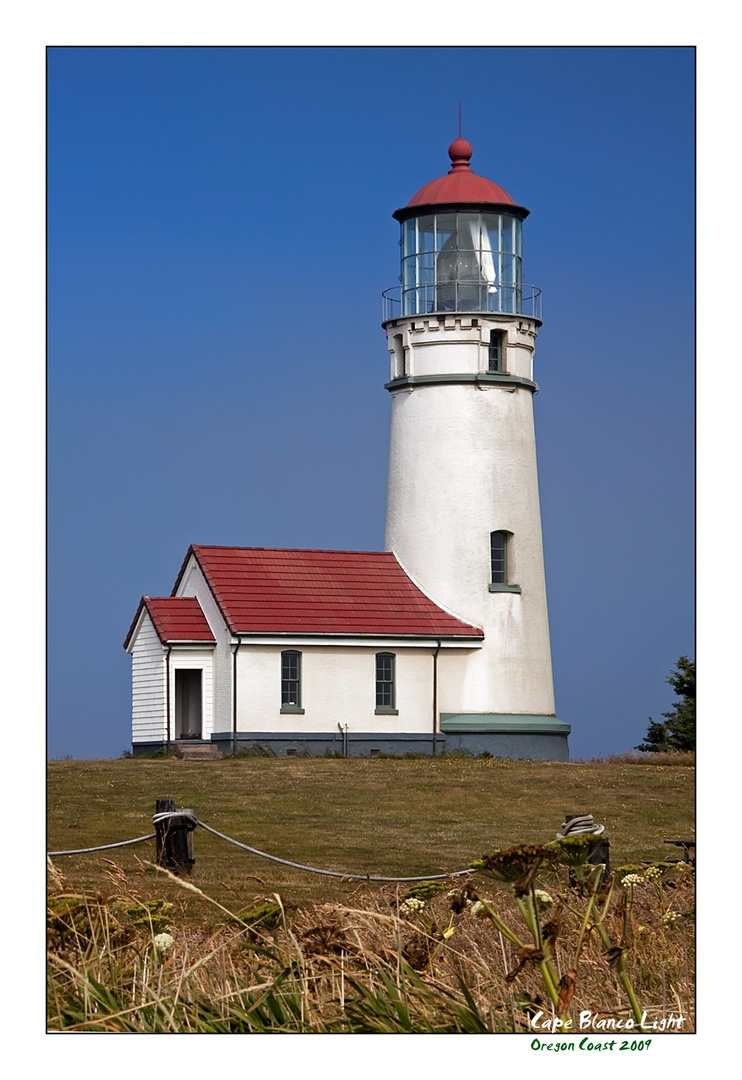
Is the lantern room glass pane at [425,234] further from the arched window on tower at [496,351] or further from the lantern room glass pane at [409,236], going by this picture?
the arched window on tower at [496,351]

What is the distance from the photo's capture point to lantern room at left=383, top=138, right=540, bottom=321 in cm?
3077

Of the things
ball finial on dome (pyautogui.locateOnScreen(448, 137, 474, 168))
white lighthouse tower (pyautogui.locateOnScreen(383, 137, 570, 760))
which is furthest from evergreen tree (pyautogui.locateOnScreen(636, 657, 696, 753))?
ball finial on dome (pyautogui.locateOnScreen(448, 137, 474, 168))

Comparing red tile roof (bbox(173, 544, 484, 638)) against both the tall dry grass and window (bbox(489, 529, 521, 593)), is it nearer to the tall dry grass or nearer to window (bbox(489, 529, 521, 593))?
window (bbox(489, 529, 521, 593))

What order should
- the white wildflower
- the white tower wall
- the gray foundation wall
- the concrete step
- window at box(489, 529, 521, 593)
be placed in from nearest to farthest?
1. the white wildflower
2. the concrete step
3. the gray foundation wall
4. the white tower wall
5. window at box(489, 529, 521, 593)

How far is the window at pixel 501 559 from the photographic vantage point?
101 feet

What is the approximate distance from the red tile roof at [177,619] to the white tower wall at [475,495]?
171 inches

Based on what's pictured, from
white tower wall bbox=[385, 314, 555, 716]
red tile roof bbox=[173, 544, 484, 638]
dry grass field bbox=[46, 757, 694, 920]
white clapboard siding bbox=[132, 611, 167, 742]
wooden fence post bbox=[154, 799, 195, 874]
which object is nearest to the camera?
wooden fence post bbox=[154, 799, 195, 874]

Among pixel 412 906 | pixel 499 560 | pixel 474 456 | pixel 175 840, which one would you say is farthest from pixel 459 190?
pixel 412 906

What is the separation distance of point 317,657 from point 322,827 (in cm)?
1108

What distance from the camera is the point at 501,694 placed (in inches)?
1194

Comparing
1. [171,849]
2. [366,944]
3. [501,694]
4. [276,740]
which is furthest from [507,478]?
[366,944]

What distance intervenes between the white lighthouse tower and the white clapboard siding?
5.17 metres

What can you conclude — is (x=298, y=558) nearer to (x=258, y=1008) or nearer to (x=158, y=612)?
(x=158, y=612)
